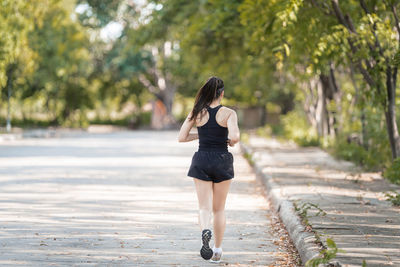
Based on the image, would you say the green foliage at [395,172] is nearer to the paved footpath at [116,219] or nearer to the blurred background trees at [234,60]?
the blurred background trees at [234,60]

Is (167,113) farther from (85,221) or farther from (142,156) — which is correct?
(85,221)

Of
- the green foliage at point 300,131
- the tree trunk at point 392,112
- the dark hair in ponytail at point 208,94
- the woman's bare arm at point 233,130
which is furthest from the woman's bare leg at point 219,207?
the green foliage at point 300,131

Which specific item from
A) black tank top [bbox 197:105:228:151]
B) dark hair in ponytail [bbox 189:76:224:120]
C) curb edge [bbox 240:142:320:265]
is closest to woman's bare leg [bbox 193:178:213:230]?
black tank top [bbox 197:105:228:151]

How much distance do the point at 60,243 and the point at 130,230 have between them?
3.96 feet

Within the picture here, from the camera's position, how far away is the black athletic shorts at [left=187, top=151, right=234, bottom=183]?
7039mm

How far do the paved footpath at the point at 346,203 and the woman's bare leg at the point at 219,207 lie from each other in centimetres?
107

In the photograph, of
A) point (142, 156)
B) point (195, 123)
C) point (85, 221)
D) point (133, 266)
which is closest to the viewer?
point (133, 266)

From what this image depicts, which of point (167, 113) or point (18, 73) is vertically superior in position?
point (18, 73)

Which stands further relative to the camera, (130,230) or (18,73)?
(18,73)

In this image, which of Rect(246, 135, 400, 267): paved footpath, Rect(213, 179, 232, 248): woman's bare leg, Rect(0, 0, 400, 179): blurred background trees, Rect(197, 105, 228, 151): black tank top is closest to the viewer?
Rect(246, 135, 400, 267): paved footpath

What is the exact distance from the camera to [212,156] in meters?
7.08

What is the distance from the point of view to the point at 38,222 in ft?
30.6

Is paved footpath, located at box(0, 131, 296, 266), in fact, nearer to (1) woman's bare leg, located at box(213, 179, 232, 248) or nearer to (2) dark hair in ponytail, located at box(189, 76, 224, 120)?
(1) woman's bare leg, located at box(213, 179, 232, 248)

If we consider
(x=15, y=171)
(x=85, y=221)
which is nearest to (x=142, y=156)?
(x=15, y=171)
